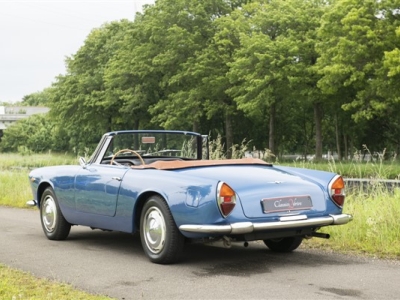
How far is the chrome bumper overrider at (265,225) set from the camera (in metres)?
5.79

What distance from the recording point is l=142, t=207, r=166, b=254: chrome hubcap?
6.38m

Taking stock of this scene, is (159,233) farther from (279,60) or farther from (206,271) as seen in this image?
(279,60)

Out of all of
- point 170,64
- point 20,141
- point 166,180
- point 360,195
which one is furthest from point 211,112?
point 20,141

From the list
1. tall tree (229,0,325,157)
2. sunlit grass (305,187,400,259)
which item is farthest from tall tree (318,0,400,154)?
sunlit grass (305,187,400,259)

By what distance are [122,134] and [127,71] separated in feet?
132

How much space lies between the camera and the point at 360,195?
9.13m

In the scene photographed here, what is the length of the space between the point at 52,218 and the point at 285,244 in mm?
2978

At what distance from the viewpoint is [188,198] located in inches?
238

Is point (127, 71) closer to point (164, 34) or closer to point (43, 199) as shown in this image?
point (164, 34)

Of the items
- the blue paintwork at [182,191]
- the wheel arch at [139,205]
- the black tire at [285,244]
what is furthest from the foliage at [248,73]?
the wheel arch at [139,205]

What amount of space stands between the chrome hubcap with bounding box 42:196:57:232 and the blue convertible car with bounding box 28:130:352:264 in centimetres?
25

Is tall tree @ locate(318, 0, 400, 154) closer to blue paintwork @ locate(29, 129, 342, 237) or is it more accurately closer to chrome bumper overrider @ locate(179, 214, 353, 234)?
blue paintwork @ locate(29, 129, 342, 237)

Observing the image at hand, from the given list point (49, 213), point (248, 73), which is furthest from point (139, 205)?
point (248, 73)

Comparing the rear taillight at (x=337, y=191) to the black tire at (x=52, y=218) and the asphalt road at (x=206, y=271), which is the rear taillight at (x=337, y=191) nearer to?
the asphalt road at (x=206, y=271)
